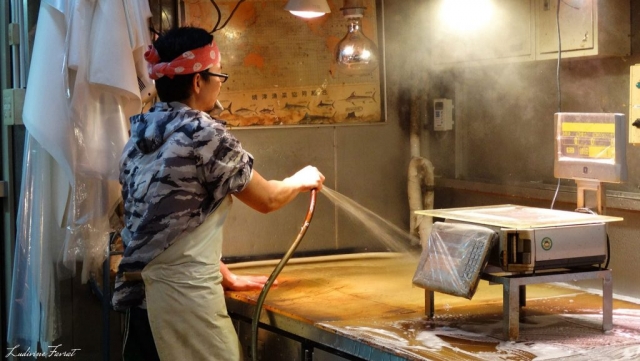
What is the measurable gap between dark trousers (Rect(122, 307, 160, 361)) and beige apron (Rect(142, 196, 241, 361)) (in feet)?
0.37

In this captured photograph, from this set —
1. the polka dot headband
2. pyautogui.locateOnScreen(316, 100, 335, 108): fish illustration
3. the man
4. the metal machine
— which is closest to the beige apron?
the man

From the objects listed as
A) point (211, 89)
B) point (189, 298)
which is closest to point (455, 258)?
point (189, 298)

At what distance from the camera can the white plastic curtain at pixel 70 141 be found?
10.9ft

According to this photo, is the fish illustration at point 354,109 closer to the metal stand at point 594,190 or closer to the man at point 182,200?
the man at point 182,200

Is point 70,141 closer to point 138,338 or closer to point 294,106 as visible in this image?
point 138,338

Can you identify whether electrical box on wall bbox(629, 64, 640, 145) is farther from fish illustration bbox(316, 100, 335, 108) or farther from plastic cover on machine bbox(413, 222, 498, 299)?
fish illustration bbox(316, 100, 335, 108)

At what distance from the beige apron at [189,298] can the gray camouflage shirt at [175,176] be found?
1.9 inches

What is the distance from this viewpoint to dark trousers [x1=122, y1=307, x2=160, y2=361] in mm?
2936

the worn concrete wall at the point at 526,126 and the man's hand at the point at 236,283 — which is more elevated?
the worn concrete wall at the point at 526,126

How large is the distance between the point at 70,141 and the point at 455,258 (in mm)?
1663

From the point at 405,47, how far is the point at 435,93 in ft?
1.08

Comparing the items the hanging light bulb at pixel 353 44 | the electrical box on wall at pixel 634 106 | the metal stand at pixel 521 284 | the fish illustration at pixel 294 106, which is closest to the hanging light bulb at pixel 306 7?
the hanging light bulb at pixel 353 44

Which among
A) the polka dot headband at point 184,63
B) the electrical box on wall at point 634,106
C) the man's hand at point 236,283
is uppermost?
the polka dot headband at point 184,63

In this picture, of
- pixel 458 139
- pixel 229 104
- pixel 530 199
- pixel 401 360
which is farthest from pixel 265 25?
pixel 401 360
